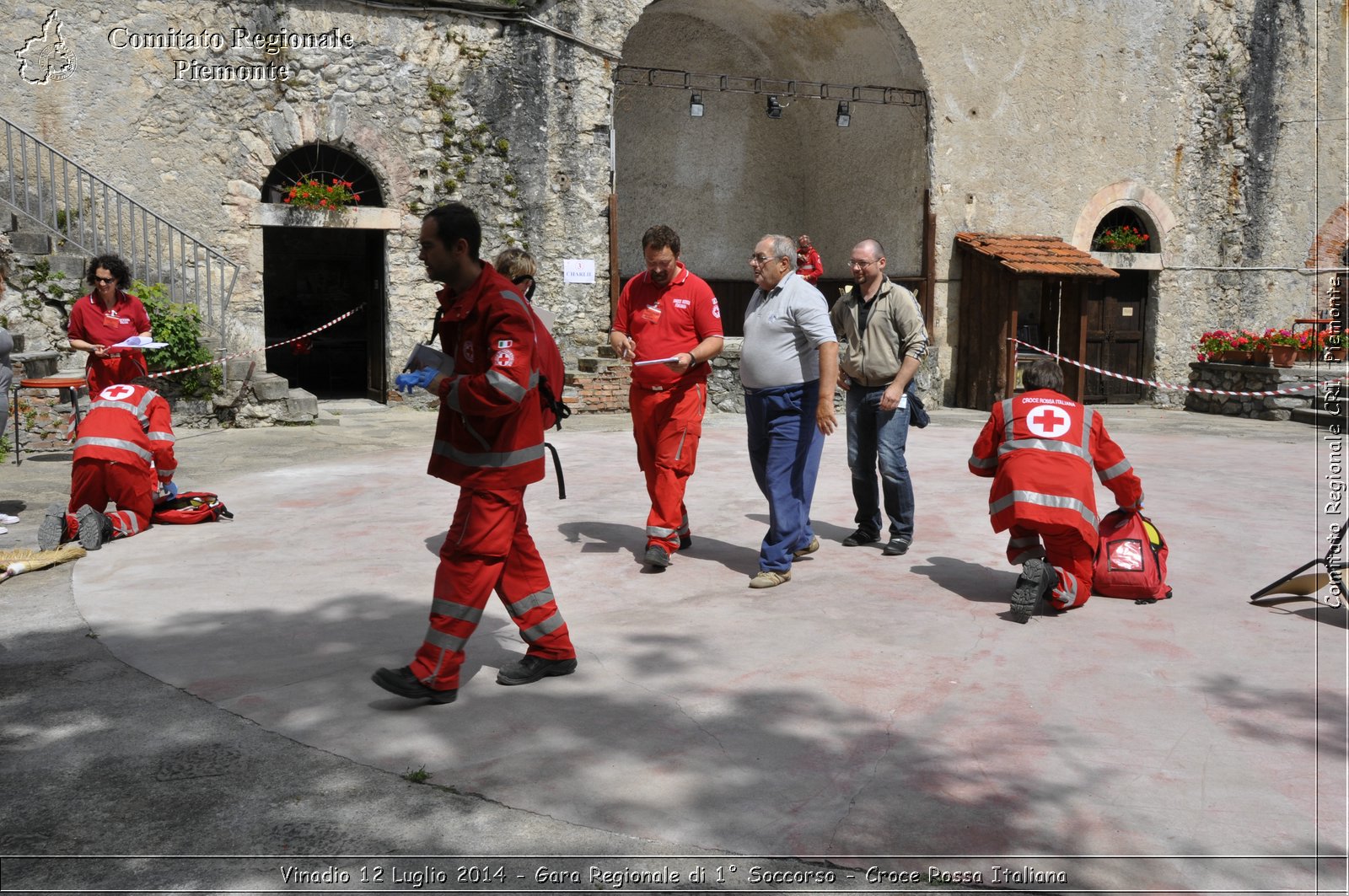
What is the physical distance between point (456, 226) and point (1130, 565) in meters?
3.51

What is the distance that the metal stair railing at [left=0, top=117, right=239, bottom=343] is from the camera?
11703 mm

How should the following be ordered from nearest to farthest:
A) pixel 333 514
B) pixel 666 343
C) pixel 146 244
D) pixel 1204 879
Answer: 1. pixel 1204 879
2. pixel 666 343
3. pixel 333 514
4. pixel 146 244

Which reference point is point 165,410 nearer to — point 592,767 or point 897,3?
point 592,767

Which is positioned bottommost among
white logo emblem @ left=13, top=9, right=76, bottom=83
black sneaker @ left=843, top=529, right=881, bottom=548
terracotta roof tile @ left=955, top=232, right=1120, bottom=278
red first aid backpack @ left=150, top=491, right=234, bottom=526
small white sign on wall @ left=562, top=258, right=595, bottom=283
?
black sneaker @ left=843, top=529, right=881, bottom=548

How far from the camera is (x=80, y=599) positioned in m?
5.36

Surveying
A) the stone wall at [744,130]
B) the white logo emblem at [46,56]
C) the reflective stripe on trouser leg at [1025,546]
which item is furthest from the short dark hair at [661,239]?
the white logo emblem at [46,56]

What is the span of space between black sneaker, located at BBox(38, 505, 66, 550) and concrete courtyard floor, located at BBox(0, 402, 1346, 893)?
25 centimetres

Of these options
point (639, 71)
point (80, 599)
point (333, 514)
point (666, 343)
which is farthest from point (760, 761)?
point (639, 71)

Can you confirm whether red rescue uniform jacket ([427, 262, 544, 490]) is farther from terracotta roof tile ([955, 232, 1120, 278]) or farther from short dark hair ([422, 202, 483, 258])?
terracotta roof tile ([955, 232, 1120, 278])

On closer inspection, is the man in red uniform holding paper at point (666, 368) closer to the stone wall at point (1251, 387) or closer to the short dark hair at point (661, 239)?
the short dark hair at point (661, 239)

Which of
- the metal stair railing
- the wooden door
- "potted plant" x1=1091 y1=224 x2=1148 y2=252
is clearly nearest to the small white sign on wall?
the metal stair railing

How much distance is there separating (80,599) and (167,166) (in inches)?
341

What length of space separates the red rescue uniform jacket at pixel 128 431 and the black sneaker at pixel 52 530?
0.36 m

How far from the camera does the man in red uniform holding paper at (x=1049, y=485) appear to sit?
A: 516cm
